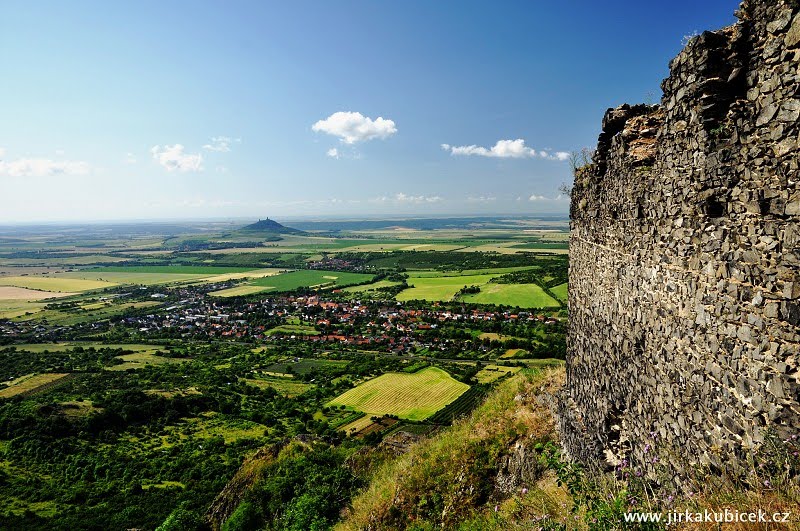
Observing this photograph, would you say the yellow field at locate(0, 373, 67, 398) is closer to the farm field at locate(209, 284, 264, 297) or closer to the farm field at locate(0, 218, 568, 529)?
the farm field at locate(0, 218, 568, 529)

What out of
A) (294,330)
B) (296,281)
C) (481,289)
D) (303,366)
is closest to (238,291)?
(296,281)

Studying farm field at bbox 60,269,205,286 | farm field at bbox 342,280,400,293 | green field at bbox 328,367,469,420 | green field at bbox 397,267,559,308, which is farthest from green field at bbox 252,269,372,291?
green field at bbox 328,367,469,420

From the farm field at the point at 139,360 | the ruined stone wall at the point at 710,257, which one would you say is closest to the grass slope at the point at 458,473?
the ruined stone wall at the point at 710,257

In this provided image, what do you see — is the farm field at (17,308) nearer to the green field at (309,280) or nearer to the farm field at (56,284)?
the farm field at (56,284)

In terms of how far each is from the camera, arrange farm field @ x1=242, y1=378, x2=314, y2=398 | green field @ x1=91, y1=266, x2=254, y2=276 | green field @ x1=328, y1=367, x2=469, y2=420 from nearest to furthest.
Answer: green field @ x1=328, y1=367, x2=469, y2=420
farm field @ x1=242, y1=378, x2=314, y2=398
green field @ x1=91, y1=266, x2=254, y2=276

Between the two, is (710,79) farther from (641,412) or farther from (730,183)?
(641,412)

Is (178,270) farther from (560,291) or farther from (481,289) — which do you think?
(560,291)
